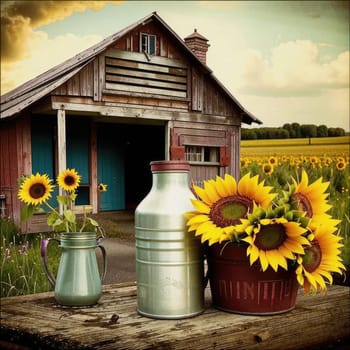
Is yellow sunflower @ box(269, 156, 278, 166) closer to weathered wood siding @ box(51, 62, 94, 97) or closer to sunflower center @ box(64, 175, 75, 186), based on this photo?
weathered wood siding @ box(51, 62, 94, 97)

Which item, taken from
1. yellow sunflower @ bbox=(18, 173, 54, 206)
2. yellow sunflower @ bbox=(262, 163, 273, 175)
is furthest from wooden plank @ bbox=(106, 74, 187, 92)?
yellow sunflower @ bbox=(18, 173, 54, 206)

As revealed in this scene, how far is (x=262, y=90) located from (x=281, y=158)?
399mm

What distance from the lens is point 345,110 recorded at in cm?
218

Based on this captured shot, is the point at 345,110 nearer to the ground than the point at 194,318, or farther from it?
farther from it

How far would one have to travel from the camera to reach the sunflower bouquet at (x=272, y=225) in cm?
68

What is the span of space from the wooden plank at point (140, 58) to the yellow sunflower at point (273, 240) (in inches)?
95.8

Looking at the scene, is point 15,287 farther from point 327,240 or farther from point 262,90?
point 327,240

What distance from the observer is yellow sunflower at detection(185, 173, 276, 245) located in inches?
27.3

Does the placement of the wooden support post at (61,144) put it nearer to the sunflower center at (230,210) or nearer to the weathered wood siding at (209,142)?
the weathered wood siding at (209,142)

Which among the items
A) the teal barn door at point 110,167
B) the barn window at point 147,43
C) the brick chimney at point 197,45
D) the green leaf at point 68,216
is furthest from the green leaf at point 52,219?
the teal barn door at point 110,167

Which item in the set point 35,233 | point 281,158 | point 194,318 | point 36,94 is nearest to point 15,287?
point 35,233

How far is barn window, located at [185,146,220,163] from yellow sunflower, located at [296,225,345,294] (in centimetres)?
259

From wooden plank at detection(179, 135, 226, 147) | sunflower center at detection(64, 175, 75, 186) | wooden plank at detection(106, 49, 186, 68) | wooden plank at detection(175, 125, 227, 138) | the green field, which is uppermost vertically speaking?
wooden plank at detection(106, 49, 186, 68)

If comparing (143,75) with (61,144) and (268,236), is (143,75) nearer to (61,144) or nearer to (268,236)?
(61,144)
